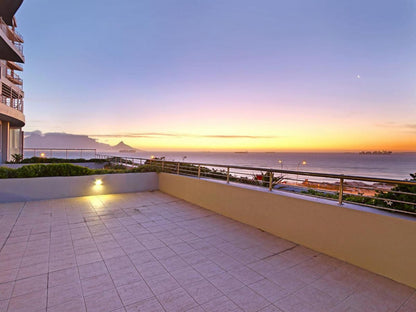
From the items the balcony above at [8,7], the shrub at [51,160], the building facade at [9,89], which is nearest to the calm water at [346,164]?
the shrub at [51,160]

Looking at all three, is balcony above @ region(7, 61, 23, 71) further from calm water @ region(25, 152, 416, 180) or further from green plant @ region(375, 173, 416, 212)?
green plant @ region(375, 173, 416, 212)

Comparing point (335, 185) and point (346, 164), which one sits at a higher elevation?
point (335, 185)

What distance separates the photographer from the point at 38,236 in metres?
3.36

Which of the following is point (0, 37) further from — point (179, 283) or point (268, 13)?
point (179, 283)

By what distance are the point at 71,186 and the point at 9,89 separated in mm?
10476

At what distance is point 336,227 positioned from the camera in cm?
281

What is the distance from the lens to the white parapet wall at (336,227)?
7.52 ft

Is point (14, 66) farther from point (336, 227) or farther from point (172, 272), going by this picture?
point (336, 227)

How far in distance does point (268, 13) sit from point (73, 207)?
22.3ft

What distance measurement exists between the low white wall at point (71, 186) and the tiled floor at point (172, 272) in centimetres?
183

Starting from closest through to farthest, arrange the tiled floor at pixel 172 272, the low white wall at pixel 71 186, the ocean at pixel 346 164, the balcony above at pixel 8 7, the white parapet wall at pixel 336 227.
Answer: the tiled floor at pixel 172 272
the white parapet wall at pixel 336 227
the low white wall at pixel 71 186
the balcony above at pixel 8 7
the ocean at pixel 346 164

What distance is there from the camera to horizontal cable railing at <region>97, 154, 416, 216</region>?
255 cm

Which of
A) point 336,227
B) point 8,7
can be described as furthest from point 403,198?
point 8,7

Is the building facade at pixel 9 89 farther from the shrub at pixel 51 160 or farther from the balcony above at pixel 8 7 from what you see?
the shrub at pixel 51 160
